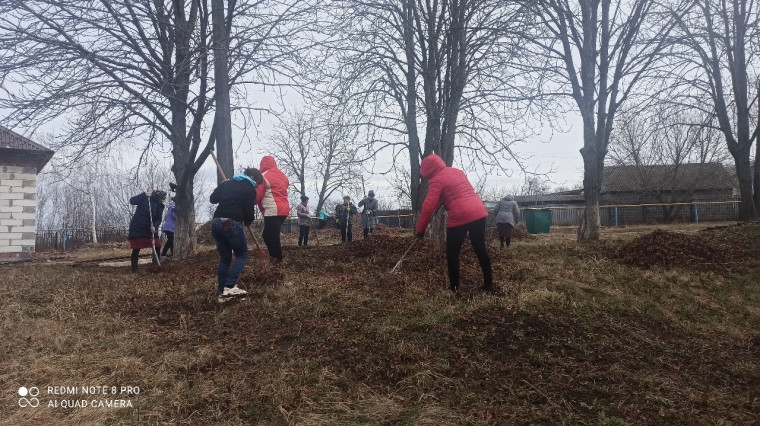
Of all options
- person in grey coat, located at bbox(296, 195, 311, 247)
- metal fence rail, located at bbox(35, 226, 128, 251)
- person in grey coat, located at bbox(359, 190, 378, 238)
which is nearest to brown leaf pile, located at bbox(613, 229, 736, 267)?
person in grey coat, located at bbox(359, 190, 378, 238)

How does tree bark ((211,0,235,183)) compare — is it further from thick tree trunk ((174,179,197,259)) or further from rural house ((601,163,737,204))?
rural house ((601,163,737,204))

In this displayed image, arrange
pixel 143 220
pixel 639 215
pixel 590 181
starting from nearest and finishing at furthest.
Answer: pixel 143 220, pixel 590 181, pixel 639 215

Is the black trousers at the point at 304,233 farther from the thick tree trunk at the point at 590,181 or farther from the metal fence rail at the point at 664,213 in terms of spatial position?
the metal fence rail at the point at 664,213

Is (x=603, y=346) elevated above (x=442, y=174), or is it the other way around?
(x=442, y=174)

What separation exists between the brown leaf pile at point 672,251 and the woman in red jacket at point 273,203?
17.1 ft

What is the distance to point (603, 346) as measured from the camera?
356cm

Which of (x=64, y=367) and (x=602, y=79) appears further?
(x=602, y=79)

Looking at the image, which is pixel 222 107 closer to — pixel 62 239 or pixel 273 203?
pixel 273 203

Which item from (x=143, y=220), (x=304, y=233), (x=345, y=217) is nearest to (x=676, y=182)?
(x=345, y=217)

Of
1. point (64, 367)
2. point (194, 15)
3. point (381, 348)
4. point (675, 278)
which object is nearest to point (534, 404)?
point (381, 348)

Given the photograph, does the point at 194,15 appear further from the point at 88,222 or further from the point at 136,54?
the point at 88,222

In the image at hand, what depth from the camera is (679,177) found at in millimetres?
31688

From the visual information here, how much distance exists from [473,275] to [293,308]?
2.44 metres

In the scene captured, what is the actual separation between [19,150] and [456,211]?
596 inches
